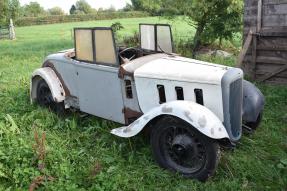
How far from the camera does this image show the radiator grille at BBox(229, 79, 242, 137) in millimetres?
4539

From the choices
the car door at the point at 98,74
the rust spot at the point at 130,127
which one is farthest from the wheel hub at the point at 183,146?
the car door at the point at 98,74

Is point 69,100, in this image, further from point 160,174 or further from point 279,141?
point 279,141

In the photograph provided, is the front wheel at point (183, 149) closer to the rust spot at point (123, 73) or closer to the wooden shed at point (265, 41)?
the rust spot at point (123, 73)

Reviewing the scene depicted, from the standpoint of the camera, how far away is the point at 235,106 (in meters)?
4.62

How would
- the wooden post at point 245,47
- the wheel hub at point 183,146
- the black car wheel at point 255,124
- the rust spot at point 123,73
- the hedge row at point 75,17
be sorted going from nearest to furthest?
the wheel hub at point 183,146 < the rust spot at point 123,73 < the black car wheel at point 255,124 < the wooden post at point 245,47 < the hedge row at point 75,17

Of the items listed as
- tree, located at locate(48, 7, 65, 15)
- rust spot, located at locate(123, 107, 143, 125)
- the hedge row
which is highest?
tree, located at locate(48, 7, 65, 15)

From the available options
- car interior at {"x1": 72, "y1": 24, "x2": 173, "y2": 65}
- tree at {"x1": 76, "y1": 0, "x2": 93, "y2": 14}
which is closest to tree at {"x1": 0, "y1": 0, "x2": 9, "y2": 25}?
car interior at {"x1": 72, "y1": 24, "x2": 173, "y2": 65}

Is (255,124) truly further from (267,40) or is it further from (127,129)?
(267,40)

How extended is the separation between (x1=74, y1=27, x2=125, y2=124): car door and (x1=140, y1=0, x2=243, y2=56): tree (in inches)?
326

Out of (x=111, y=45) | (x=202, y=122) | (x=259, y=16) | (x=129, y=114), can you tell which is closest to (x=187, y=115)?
(x=202, y=122)

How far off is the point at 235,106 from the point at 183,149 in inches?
33.8

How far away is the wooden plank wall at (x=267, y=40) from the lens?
8.27 meters

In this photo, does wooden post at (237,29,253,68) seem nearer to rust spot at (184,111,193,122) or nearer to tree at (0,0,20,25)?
rust spot at (184,111,193,122)

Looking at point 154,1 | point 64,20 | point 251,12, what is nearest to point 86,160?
point 251,12
